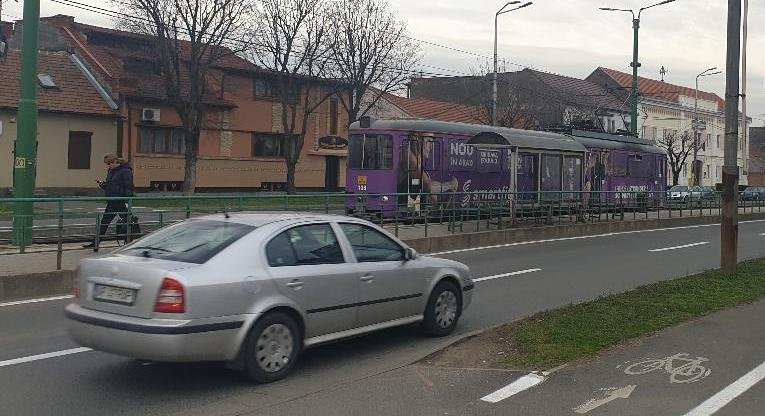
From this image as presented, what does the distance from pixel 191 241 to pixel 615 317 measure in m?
4.74

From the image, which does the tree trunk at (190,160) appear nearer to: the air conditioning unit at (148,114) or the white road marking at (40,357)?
the air conditioning unit at (148,114)

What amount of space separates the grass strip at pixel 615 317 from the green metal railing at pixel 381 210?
6177mm

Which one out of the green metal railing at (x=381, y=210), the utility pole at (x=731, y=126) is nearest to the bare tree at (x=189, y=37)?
the green metal railing at (x=381, y=210)

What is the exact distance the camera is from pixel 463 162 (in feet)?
83.4

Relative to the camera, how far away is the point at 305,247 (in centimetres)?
720

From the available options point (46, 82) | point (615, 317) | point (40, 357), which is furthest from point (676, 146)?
point (40, 357)

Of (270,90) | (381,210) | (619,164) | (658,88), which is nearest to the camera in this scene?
(381,210)

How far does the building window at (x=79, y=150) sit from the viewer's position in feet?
119

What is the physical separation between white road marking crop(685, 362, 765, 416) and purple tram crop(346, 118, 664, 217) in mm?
13301

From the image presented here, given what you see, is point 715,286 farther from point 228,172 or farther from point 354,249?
point 228,172

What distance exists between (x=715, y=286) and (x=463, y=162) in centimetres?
1455

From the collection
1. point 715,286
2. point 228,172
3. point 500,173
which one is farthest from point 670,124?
point 715,286

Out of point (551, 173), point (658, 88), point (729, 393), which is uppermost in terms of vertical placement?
point (658, 88)

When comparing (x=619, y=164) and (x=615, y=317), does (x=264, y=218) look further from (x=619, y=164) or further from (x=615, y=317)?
(x=619, y=164)
